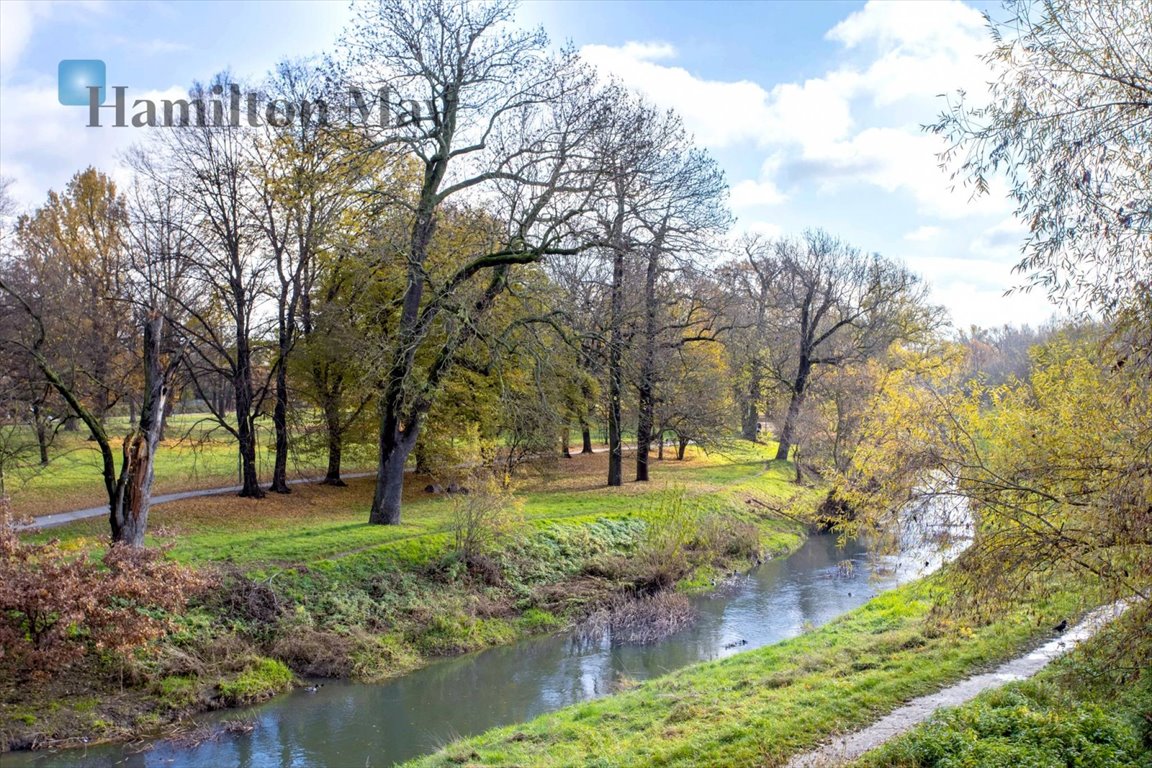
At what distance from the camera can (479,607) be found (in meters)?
18.7

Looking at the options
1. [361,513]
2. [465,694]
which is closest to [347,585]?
[465,694]

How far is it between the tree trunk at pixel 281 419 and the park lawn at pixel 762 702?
566 inches

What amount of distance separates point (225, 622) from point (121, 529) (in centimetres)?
300

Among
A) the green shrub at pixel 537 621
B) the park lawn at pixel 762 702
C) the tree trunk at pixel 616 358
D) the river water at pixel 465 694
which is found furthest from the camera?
the tree trunk at pixel 616 358

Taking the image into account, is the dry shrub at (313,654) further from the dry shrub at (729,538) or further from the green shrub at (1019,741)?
the dry shrub at (729,538)

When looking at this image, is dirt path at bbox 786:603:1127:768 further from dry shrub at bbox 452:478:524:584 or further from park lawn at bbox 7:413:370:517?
park lawn at bbox 7:413:370:517

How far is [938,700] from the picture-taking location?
1038 cm

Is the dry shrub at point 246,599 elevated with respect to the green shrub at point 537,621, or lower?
elevated

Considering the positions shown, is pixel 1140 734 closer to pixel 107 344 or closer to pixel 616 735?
pixel 616 735

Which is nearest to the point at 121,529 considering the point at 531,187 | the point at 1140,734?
the point at 531,187

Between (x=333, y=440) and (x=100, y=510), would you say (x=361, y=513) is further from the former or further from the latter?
(x=100, y=510)

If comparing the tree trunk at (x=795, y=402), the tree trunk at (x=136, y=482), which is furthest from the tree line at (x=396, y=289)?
the tree trunk at (x=795, y=402)

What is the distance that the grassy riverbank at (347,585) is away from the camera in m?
13.4

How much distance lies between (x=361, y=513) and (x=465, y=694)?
1029 cm
